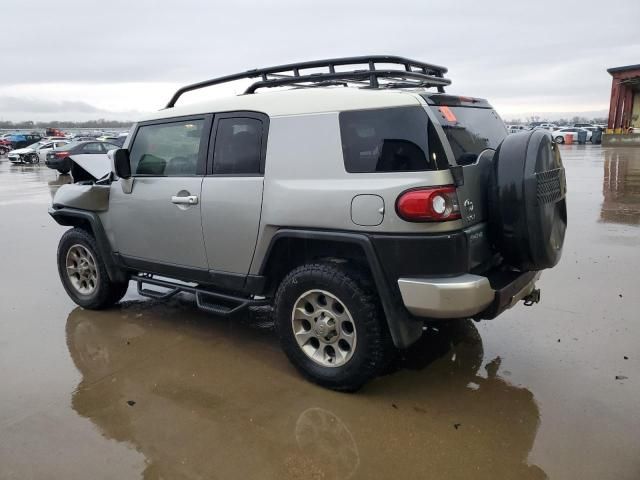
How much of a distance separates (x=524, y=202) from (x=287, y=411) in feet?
6.21

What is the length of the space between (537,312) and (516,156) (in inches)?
83.9

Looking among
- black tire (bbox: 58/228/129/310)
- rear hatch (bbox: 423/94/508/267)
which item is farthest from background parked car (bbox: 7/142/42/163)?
rear hatch (bbox: 423/94/508/267)

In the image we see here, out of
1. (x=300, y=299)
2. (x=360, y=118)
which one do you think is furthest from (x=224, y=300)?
(x=360, y=118)

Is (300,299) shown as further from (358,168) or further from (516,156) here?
(516,156)

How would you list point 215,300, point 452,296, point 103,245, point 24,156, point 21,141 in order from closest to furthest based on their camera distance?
point 452,296
point 215,300
point 103,245
point 24,156
point 21,141

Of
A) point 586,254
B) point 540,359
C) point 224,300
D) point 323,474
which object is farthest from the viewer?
point 586,254

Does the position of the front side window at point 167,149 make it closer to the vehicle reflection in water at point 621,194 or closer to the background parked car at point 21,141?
the vehicle reflection in water at point 621,194

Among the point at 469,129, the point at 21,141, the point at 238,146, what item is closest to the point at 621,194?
the point at 469,129

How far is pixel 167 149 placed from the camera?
4.34 m

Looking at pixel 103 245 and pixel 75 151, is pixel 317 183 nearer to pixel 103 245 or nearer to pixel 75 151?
pixel 103 245

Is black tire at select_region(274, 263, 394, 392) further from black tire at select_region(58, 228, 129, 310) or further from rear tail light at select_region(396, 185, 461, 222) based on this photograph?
black tire at select_region(58, 228, 129, 310)

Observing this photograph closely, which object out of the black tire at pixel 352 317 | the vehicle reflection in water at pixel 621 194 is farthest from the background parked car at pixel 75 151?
the black tire at pixel 352 317

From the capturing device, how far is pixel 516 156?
10.3 ft

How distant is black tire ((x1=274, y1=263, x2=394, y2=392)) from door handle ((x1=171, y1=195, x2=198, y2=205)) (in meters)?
1.01
